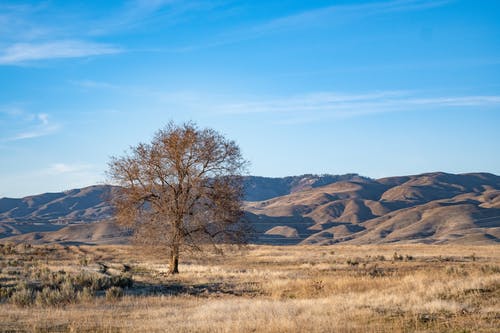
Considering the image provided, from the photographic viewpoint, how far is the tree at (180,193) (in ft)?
103

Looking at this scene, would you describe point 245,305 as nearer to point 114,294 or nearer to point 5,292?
point 114,294

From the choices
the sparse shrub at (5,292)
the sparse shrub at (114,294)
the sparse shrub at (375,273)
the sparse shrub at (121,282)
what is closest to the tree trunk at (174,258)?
the sparse shrub at (121,282)

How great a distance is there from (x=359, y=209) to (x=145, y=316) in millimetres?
168576

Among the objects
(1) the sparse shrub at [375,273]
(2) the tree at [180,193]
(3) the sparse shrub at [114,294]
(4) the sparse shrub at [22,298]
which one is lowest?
(1) the sparse shrub at [375,273]

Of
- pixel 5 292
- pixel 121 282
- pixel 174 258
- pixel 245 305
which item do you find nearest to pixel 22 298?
pixel 5 292

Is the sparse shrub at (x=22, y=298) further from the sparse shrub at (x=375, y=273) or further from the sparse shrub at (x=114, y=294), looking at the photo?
the sparse shrub at (x=375, y=273)

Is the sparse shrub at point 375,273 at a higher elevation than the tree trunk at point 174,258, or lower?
lower

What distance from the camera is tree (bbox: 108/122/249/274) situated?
103 ft

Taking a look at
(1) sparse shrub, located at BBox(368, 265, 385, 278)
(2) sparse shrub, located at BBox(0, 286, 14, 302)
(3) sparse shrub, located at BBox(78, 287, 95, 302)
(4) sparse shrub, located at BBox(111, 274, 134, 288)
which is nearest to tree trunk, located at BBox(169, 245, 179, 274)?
(4) sparse shrub, located at BBox(111, 274, 134, 288)

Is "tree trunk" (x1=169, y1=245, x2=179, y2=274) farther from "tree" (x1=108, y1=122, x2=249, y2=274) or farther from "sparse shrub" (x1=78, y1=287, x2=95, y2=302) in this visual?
"sparse shrub" (x1=78, y1=287, x2=95, y2=302)

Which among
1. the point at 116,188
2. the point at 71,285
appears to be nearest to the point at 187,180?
the point at 116,188

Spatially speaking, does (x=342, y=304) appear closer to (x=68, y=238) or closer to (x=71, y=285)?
(x=71, y=285)

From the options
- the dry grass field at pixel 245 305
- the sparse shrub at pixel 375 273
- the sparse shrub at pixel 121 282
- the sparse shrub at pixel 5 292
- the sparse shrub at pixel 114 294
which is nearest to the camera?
the dry grass field at pixel 245 305

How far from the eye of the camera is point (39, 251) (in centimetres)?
5266
